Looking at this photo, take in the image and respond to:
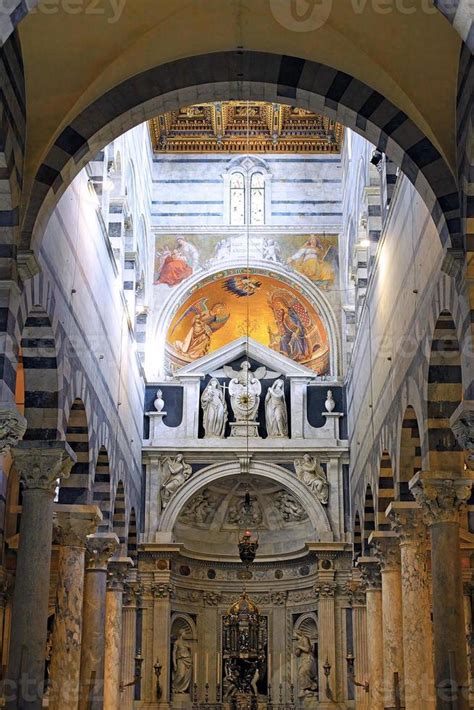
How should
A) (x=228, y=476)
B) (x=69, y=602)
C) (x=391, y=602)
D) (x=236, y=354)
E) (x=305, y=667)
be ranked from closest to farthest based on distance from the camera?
(x=69, y=602) → (x=391, y=602) → (x=305, y=667) → (x=228, y=476) → (x=236, y=354)

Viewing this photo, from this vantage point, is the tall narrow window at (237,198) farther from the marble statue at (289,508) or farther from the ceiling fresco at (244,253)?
the marble statue at (289,508)

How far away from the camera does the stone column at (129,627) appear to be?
2314 cm

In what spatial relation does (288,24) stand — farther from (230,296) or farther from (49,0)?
(230,296)

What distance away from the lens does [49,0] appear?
11102 mm

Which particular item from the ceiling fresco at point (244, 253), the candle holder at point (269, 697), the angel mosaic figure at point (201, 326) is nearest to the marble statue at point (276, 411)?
the angel mosaic figure at point (201, 326)

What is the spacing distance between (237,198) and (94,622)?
519 inches

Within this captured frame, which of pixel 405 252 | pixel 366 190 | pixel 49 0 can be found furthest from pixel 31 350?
pixel 366 190

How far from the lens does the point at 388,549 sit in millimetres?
17734

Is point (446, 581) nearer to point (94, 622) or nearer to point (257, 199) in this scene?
point (94, 622)

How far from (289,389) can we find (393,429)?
8983mm

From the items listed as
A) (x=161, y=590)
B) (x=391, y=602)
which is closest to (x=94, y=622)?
(x=391, y=602)

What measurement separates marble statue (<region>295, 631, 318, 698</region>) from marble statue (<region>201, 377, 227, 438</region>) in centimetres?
497

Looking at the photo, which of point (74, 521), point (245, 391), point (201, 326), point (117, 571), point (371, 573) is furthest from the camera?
point (201, 326)

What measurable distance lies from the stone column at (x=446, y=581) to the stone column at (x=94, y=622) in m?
6.32
